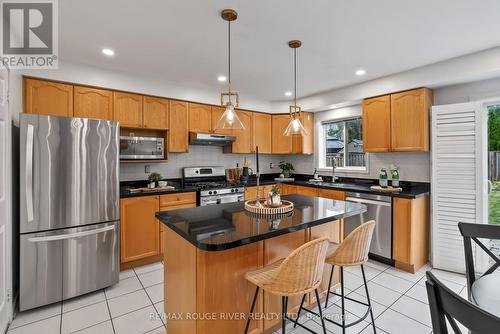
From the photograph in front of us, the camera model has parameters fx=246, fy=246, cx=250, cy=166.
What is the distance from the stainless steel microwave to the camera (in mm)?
3445

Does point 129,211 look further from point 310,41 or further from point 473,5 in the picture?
point 473,5

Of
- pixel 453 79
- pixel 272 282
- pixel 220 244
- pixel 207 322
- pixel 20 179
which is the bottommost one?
pixel 207 322

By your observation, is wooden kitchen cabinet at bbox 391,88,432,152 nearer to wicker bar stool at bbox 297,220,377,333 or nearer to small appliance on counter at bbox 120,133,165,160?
wicker bar stool at bbox 297,220,377,333

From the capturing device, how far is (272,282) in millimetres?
1434

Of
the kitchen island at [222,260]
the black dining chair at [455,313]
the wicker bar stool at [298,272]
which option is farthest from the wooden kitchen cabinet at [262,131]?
the black dining chair at [455,313]

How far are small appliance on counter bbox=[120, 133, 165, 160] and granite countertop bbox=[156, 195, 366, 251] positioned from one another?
1867 mm

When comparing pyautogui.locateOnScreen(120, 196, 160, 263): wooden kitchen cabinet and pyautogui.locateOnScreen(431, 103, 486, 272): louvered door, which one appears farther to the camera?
pyautogui.locateOnScreen(120, 196, 160, 263): wooden kitchen cabinet

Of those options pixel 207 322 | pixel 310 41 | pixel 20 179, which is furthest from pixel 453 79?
pixel 20 179

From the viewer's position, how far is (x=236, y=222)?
1762mm

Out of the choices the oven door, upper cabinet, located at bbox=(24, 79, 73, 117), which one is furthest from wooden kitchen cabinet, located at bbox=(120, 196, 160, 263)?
upper cabinet, located at bbox=(24, 79, 73, 117)

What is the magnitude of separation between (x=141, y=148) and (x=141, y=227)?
3.73ft

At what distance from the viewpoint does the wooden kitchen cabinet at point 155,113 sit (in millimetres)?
3537

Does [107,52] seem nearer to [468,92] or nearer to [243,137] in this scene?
[243,137]

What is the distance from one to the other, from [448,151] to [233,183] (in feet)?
9.79
